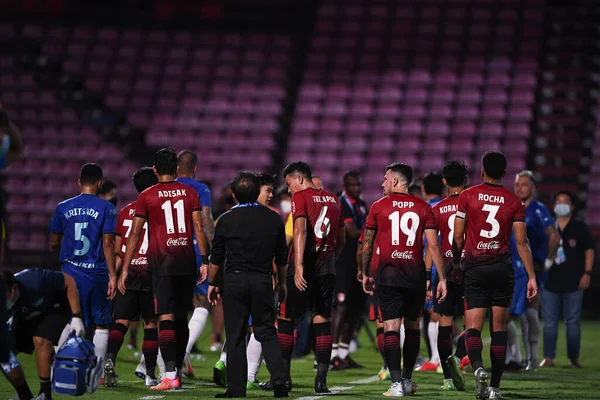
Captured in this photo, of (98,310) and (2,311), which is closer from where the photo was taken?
(2,311)

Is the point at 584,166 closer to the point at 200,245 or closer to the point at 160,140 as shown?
the point at 160,140

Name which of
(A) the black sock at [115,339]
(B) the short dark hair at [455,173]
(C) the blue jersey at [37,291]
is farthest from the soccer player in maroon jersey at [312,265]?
(C) the blue jersey at [37,291]

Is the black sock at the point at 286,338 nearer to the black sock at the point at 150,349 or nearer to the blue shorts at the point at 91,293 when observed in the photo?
the black sock at the point at 150,349

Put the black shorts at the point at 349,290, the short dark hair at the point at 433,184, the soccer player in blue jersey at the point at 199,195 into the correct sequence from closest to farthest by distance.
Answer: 1. the soccer player in blue jersey at the point at 199,195
2. the short dark hair at the point at 433,184
3. the black shorts at the point at 349,290

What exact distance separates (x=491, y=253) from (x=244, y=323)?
87.4 inches

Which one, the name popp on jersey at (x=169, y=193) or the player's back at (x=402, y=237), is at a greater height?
the name popp on jersey at (x=169, y=193)

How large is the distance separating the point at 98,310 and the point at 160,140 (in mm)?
15703

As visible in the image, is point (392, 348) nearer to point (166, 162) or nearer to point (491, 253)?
point (491, 253)

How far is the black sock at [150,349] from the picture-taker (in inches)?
394

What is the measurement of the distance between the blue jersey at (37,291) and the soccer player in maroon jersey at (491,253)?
346 cm

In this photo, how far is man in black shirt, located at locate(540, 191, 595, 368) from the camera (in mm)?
13680

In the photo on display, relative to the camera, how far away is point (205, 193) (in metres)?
10.7

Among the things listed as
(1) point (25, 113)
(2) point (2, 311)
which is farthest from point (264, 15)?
(2) point (2, 311)

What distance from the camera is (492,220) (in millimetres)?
9062
